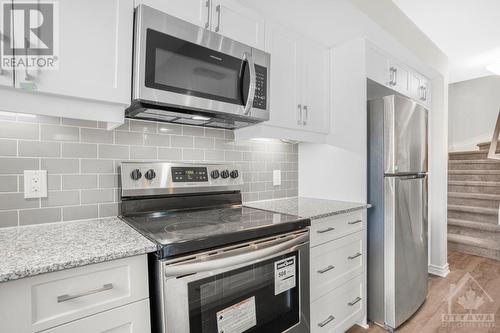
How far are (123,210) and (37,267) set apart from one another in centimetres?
66

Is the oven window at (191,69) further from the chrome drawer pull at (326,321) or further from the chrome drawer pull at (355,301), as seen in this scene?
the chrome drawer pull at (355,301)

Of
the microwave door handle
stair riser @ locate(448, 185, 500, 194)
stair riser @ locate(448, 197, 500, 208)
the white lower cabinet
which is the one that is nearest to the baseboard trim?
stair riser @ locate(448, 197, 500, 208)

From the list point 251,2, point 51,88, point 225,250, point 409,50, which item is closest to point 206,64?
point 251,2

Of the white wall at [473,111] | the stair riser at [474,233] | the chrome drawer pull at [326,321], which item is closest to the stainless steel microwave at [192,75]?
the chrome drawer pull at [326,321]

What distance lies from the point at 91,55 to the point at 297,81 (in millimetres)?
1304

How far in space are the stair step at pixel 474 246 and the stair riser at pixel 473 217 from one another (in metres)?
0.30

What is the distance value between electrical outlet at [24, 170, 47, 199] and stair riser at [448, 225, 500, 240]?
4.66 meters

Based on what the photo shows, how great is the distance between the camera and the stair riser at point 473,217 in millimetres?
3562

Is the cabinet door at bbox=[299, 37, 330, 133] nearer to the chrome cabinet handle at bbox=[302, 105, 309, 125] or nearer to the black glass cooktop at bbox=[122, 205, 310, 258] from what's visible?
the chrome cabinet handle at bbox=[302, 105, 309, 125]

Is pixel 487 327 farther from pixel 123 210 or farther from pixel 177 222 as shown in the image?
pixel 123 210

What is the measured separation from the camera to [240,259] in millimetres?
1142

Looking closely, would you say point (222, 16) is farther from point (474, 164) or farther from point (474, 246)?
point (474, 164)

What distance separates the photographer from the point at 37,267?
76 cm

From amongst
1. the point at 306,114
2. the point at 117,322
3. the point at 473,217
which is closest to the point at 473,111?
the point at 473,217
